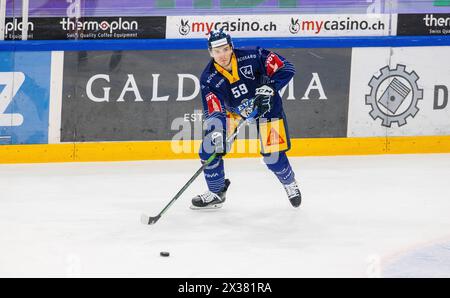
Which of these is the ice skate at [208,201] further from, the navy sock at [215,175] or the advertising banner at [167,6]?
the advertising banner at [167,6]

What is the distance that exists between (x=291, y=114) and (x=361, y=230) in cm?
240

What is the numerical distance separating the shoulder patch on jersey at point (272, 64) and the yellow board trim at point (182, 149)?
1.96 meters

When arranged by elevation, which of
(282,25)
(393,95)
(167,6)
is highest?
(167,6)

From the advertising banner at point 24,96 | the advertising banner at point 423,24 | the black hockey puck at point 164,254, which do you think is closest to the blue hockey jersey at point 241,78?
the black hockey puck at point 164,254

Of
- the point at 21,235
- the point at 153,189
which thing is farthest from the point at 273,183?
the point at 21,235

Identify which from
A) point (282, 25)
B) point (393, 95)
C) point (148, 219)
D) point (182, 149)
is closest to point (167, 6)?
point (282, 25)

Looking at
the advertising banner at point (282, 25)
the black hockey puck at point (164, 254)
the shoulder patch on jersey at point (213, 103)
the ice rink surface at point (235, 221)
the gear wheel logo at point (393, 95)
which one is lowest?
the black hockey puck at point (164, 254)

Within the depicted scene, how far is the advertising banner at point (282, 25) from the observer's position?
9.37 metres

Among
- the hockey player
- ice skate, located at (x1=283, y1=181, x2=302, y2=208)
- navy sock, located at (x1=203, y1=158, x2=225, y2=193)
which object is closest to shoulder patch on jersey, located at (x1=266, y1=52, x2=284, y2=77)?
the hockey player

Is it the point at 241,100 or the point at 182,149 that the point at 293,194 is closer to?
the point at 241,100

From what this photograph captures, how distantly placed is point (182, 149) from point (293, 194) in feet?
5.85

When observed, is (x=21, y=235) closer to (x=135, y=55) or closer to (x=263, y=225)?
(x=263, y=225)

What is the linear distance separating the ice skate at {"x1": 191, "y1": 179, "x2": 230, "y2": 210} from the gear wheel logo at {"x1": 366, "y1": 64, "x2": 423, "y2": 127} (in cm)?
222

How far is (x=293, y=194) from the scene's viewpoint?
7.59 m
